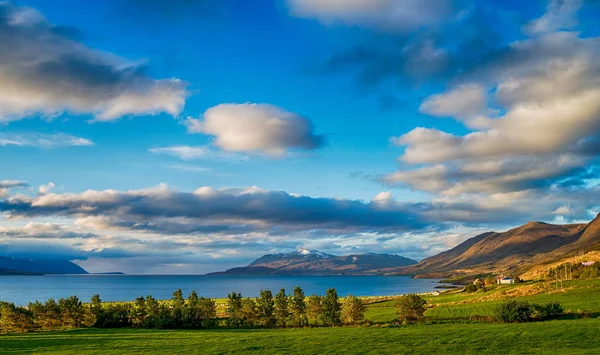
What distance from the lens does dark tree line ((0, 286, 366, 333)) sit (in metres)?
91.8

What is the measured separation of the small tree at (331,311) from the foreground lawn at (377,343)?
964 inches

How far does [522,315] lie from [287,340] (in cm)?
3888

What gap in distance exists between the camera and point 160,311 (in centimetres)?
10438

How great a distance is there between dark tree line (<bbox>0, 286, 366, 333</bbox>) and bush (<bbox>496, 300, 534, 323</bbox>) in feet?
88.3

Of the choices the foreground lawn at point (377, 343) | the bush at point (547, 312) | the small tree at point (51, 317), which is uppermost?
the small tree at point (51, 317)

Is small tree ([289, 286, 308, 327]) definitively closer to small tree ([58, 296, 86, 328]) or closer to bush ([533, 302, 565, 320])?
small tree ([58, 296, 86, 328])

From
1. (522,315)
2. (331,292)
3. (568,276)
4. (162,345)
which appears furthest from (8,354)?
(568,276)

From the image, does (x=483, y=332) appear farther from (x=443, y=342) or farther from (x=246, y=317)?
(x=246, y=317)

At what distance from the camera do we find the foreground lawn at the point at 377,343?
156ft

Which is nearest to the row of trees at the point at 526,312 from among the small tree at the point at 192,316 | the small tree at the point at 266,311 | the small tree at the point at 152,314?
the small tree at the point at 266,311

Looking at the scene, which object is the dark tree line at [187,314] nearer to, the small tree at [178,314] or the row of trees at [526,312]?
the small tree at [178,314]

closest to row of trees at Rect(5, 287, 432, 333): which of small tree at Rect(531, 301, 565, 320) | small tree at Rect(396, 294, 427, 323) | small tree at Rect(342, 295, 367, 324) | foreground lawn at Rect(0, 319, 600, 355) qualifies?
small tree at Rect(342, 295, 367, 324)

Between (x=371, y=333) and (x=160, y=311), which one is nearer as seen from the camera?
(x=371, y=333)

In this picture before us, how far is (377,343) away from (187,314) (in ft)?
197
